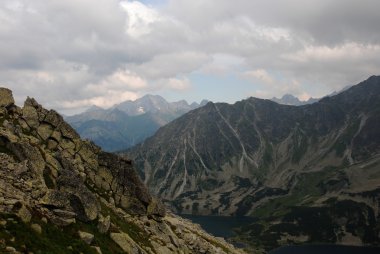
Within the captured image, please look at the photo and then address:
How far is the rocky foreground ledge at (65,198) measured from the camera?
40.5m

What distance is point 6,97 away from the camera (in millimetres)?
65375

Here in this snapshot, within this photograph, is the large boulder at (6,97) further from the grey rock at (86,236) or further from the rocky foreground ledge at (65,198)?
the grey rock at (86,236)

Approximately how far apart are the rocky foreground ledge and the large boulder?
0.16 meters

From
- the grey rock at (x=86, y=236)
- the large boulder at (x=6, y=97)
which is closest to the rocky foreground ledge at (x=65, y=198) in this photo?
the grey rock at (x=86, y=236)

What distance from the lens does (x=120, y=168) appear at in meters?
77.0

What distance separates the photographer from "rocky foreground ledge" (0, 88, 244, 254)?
40.5 metres

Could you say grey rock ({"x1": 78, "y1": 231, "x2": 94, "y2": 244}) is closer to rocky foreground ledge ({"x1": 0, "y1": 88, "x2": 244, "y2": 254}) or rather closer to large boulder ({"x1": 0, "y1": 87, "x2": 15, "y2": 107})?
rocky foreground ledge ({"x1": 0, "y1": 88, "x2": 244, "y2": 254})

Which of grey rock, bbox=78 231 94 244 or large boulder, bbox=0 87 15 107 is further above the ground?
large boulder, bbox=0 87 15 107

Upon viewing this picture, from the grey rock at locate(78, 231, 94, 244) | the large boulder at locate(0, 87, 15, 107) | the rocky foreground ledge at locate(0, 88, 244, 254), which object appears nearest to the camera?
the rocky foreground ledge at locate(0, 88, 244, 254)

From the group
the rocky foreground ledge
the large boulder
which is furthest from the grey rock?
the large boulder

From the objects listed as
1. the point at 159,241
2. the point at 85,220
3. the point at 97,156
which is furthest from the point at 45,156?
the point at 159,241

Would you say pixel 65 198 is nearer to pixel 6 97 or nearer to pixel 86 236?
pixel 86 236

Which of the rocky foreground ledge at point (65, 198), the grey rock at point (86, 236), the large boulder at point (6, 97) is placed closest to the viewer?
the rocky foreground ledge at point (65, 198)

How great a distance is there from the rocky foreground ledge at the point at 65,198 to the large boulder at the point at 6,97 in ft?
0.53
